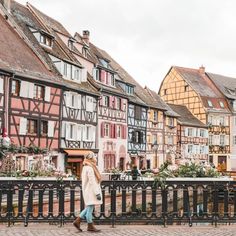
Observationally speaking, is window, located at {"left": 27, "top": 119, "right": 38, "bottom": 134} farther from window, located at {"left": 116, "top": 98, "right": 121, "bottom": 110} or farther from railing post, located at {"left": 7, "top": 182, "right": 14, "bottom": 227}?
railing post, located at {"left": 7, "top": 182, "right": 14, "bottom": 227}

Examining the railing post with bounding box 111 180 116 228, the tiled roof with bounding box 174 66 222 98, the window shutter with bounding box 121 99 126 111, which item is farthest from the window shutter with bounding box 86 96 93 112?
the tiled roof with bounding box 174 66 222 98

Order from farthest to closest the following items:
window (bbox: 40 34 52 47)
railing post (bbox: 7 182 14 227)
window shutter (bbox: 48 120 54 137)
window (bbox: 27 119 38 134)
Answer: window (bbox: 40 34 52 47) → window shutter (bbox: 48 120 54 137) → window (bbox: 27 119 38 134) → railing post (bbox: 7 182 14 227)

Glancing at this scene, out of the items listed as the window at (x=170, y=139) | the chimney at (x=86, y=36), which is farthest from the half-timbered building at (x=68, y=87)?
the window at (x=170, y=139)

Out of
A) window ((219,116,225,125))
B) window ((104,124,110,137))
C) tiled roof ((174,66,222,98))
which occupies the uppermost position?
tiled roof ((174,66,222,98))

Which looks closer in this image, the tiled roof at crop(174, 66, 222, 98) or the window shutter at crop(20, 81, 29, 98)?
the window shutter at crop(20, 81, 29, 98)

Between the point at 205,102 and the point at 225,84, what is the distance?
300 inches

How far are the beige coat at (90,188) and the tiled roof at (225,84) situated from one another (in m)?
60.5

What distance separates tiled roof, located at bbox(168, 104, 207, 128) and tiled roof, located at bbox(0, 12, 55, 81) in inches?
1179

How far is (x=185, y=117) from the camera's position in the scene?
63.3m

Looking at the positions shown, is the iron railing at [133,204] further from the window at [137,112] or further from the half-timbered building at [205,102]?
the half-timbered building at [205,102]

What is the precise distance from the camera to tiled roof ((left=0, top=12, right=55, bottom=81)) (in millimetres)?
30514

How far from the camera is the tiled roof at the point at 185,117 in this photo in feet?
202

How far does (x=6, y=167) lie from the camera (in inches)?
887

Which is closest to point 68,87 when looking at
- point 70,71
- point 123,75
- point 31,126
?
point 70,71
